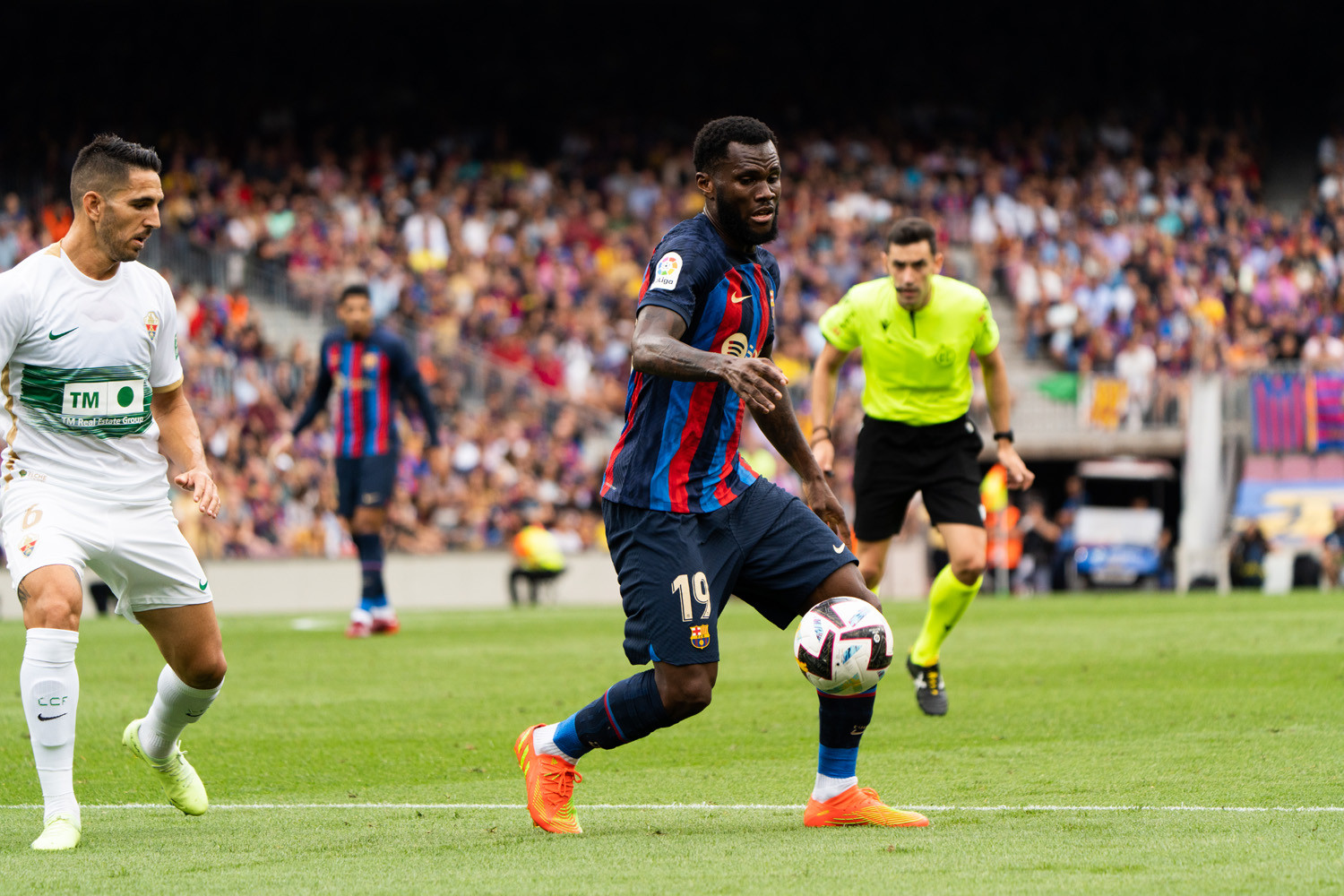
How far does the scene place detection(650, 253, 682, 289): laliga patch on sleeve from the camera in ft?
18.0

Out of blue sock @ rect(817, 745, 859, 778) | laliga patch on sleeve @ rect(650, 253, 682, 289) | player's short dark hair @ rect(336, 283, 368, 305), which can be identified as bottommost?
blue sock @ rect(817, 745, 859, 778)

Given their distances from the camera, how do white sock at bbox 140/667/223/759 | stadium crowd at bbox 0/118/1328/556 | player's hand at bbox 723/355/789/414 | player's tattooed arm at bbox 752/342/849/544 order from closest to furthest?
player's hand at bbox 723/355/789/414
player's tattooed arm at bbox 752/342/849/544
white sock at bbox 140/667/223/759
stadium crowd at bbox 0/118/1328/556

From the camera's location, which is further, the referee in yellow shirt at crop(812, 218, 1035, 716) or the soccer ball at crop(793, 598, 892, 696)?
the referee in yellow shirt at crop(812, 218, 1035, 716)

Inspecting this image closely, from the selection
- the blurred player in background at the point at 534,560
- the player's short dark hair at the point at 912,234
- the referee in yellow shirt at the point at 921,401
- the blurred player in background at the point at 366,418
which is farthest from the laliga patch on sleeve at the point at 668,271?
the blurred player in background at the point at 534,560

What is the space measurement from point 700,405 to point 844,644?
0.93 metres

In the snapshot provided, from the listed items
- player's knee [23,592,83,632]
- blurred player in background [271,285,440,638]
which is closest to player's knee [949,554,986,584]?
player's knee [23,592,83,632]

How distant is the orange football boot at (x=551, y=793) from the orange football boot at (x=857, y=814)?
0.81 meters

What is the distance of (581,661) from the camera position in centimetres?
1220

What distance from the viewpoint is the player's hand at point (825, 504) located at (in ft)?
18.9

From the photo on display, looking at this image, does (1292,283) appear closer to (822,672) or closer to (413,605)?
(413,605)

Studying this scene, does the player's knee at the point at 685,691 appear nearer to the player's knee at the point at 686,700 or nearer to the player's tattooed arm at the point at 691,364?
the player's knee at the point at 686,700

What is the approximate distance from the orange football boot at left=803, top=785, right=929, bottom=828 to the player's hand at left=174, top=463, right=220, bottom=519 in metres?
2.28

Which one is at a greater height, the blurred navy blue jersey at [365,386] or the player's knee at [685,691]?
the blurred navy blue jersey at [365,386]

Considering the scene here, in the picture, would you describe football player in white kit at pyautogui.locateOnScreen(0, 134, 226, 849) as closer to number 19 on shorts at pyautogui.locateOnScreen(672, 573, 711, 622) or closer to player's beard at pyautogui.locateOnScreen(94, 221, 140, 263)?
player's beard at pyautogui.locateOnScreen(94, 221, 140, 263)
